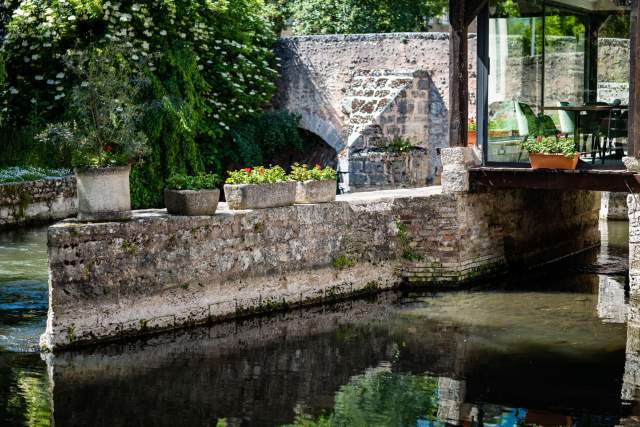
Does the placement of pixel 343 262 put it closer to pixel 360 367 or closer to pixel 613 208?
pixel 360 367

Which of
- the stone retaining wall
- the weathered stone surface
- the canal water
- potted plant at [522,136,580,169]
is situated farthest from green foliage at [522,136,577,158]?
the weathered stone surface

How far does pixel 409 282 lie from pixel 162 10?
8.28 metres

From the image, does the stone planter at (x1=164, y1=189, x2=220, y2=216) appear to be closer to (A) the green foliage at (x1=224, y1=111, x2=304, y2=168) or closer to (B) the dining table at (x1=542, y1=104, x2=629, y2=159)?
(B) the dining table at (x1=542, y1=104, x2=629, y2=159)

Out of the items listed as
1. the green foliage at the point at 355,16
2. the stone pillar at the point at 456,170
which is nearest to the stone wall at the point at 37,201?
the stone pillar at the point at 456,170

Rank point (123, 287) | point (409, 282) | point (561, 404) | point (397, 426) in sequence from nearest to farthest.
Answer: point (397, 426) < point (561, 404) < point (123, 287) < point (409, 282)

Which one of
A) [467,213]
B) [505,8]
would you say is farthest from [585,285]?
[505,8]

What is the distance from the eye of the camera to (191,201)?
9.73m

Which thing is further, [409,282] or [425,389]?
[409,282]

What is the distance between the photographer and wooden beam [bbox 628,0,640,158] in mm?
10633

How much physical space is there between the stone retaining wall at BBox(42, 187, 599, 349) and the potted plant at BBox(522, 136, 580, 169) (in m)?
0.97

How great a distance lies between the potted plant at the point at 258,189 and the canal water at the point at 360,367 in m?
1.16

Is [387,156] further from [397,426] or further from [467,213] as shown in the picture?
[397,426]

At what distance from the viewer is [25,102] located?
60.6ft

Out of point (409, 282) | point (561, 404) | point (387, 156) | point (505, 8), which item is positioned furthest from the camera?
point (505, 8)
